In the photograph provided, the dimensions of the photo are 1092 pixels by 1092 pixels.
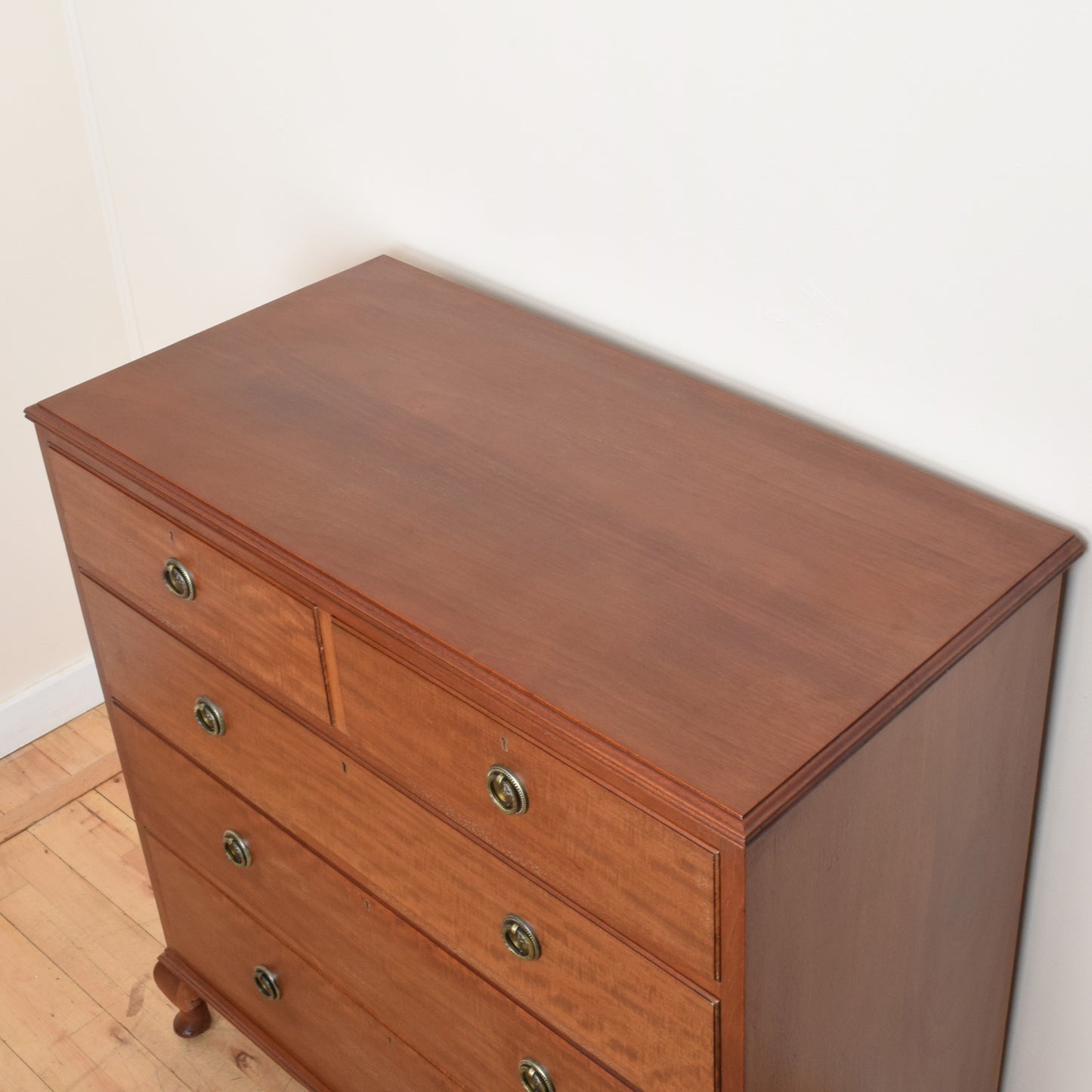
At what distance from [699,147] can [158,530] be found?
71 centimetres

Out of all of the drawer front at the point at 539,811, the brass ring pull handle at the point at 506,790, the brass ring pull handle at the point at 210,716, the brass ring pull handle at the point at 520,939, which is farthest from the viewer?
the brass ring pull handle at the point at 210,716

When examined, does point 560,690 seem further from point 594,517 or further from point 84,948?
point 84,948

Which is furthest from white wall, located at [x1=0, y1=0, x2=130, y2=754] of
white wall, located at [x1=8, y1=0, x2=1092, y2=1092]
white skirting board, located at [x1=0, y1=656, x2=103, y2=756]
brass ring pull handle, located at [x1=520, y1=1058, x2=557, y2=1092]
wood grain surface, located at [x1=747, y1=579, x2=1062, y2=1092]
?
wood grain surface, located at [x1=747, y1=579, x2=1062, y2=1092]

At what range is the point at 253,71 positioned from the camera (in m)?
2.04

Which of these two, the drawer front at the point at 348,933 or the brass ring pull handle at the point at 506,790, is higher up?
the brass ring pull handle at the point at 506,790

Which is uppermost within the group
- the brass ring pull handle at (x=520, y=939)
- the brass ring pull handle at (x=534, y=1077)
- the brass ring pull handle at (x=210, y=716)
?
the brass ring pull handle at (x=210, y=716)

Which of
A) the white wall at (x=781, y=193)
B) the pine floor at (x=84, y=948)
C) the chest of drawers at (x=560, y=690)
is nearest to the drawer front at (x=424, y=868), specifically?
the chest of drawers at (x=560, y=690)

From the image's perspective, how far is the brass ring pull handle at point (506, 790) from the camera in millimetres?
1257

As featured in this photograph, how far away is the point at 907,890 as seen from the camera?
53.4 inches

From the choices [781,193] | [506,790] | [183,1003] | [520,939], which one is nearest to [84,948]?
[183,1003]

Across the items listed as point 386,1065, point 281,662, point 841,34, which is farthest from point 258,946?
point 841,34

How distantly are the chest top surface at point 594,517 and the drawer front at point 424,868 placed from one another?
239mm

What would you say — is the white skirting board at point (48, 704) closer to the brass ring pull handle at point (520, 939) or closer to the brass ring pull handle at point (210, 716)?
the brass ring pull handle at point (210, 716)

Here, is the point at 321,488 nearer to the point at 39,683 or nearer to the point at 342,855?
the point at 342,855
